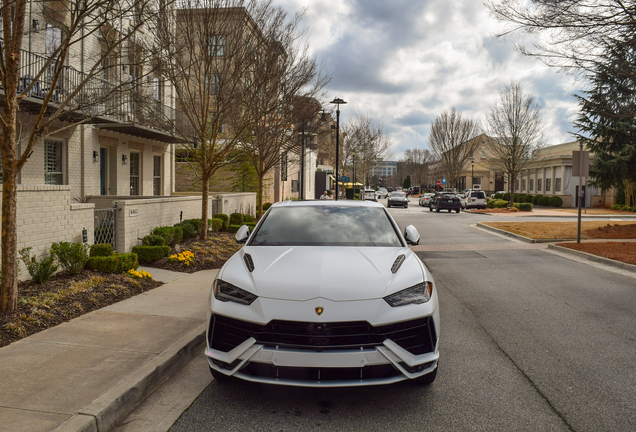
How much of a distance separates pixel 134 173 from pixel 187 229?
707cm

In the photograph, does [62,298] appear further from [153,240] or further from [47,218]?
[153,240]

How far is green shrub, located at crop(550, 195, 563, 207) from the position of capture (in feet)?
147

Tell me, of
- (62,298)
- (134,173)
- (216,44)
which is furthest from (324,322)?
(134,173)

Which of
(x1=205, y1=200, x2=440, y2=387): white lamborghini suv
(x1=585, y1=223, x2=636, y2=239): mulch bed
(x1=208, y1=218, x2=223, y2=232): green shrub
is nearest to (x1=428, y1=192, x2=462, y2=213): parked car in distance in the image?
(x1=585, y1=223, x2=636, y2=239): mulch bed

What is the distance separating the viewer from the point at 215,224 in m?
16.0

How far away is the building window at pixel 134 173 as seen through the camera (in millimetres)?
19000

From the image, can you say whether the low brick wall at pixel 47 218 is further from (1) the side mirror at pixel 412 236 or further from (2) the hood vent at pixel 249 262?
(1) the side mirror at pixel 412 236

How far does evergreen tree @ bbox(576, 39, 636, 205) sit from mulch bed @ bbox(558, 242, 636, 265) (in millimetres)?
3795

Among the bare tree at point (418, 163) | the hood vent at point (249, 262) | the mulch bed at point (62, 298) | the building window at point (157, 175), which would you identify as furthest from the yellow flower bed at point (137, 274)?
the bare tree at point (418, 163)

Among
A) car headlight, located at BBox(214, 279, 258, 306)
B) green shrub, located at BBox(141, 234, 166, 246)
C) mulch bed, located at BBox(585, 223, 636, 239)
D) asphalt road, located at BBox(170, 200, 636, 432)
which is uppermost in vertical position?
car headlight, located at BBox(214, 279, 258, 306)

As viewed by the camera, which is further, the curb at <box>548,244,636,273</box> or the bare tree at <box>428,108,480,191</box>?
the bare tree at <box>428,108,480,191</box>

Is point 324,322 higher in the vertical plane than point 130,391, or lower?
higher

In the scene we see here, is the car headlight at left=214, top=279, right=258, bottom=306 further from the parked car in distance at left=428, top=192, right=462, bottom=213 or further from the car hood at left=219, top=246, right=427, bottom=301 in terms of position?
the parked car in distance at left=428, top=192, right=462, bottom=213

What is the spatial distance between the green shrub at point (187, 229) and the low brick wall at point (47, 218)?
12.2 feet
